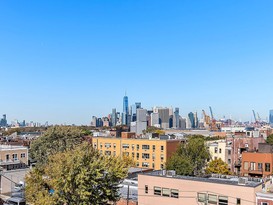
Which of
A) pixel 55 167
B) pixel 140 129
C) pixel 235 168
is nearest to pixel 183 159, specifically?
pixel 235 168

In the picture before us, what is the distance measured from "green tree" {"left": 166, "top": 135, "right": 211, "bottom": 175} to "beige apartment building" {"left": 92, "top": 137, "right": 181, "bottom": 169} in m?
11.3

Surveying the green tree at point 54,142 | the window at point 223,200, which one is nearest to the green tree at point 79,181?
the window at point 223,200

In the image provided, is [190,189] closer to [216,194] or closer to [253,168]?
[216,194]

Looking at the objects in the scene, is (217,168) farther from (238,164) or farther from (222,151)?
(222,151)

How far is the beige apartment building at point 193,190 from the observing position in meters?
32.1

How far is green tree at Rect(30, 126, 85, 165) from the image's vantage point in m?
75.1

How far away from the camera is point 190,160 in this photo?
60.1 m

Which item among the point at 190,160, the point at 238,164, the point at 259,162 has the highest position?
the point at 190,160

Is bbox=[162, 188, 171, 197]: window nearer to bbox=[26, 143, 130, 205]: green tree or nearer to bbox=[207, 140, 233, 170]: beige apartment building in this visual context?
bbox=[26, 143, 130, 205]: green tree

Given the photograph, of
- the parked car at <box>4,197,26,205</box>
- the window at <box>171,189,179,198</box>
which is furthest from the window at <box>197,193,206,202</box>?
the parked car at <box>4,197,26,205</box>

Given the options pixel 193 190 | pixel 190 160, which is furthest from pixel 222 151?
pixel 193 190

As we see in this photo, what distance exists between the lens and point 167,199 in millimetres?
36375

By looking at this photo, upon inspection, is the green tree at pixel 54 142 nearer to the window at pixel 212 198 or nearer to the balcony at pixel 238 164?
the balcony at pixel 238 164

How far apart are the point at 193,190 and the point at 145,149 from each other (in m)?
45.1
